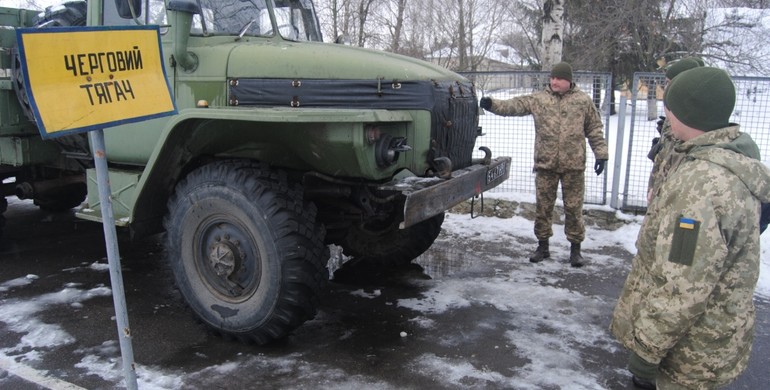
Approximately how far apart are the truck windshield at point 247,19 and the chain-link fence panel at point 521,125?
281 cm

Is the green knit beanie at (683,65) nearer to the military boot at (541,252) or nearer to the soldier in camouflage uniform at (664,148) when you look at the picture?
the soldier in camouflage uniform at (664,148)

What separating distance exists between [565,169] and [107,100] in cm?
406

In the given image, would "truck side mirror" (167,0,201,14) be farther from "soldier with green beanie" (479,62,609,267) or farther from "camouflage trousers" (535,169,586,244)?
"camouflage trousers" (535,169,586,244)

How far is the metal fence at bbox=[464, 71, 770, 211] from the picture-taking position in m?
6.44

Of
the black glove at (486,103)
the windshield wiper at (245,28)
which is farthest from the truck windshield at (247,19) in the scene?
the black glove at (486,103)

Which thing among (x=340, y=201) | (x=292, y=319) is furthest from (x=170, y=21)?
(x=292, y=319)

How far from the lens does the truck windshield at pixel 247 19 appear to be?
4145mm

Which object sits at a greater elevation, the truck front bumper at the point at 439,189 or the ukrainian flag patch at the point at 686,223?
the ukrainian flag patch at the point at 686,223

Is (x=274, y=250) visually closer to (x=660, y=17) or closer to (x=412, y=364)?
(x=412, y=364)

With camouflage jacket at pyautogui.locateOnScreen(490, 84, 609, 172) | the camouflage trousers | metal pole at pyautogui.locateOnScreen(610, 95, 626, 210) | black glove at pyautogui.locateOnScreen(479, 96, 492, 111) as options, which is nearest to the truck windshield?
black glove at pyautogui.locateOnScreen(479, 96, 492, 111)

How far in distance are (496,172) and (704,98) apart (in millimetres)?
2405

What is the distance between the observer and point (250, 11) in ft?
14.2

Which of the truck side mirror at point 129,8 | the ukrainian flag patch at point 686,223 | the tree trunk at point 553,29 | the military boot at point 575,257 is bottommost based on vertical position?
the military boot at point 575,257

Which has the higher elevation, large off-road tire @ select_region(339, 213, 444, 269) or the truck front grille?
the truck front grille
